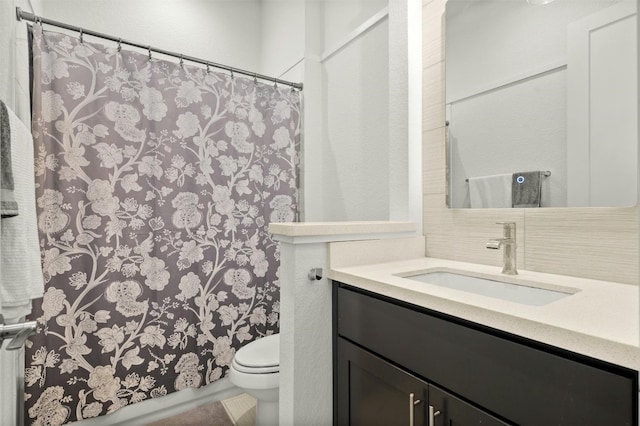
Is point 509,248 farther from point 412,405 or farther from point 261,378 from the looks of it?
point 261,378

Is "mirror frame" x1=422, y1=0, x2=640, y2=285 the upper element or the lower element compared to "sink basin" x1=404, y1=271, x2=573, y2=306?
upper

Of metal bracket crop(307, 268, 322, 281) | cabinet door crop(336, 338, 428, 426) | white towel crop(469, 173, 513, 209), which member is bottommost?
cabinet door crop(336, 338, 428, 426)

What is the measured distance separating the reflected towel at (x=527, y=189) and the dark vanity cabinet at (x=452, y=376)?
597 mm

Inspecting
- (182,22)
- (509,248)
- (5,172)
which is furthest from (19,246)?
(182,22)

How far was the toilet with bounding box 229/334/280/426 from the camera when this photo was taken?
1.42 metres

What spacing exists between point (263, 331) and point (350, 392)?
1013mm

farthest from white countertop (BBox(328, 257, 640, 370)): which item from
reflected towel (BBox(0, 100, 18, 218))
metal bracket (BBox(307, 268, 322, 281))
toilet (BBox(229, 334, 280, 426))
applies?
reflected towel (BBox(0, 100, 18, 218))

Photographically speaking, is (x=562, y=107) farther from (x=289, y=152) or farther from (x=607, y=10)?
(x=289, y=152)

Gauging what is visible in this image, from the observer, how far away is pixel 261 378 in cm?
142

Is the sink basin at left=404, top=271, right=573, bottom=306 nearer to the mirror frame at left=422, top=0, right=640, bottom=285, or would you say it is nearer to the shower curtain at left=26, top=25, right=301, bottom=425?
the mirror frame at left=422, top=0, right=640, bottom=285

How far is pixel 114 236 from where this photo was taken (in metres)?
1.57

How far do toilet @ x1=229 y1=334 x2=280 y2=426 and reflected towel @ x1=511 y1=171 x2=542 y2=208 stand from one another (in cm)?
124

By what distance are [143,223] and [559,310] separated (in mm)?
1726

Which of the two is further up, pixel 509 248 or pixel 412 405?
pixel 509 248
